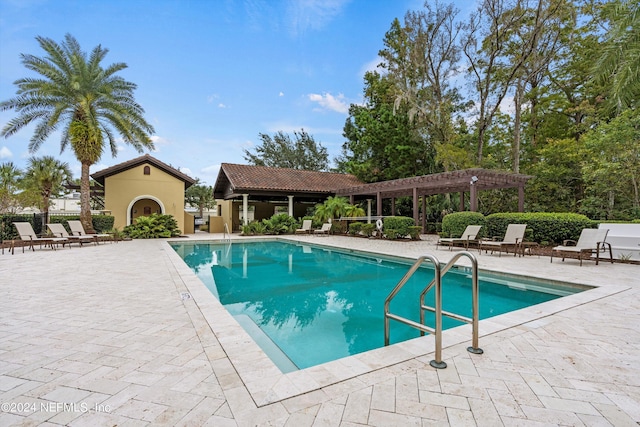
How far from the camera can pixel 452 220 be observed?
1255cm

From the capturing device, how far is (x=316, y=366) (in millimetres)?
2609

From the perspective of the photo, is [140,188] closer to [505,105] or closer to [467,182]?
[467,182]

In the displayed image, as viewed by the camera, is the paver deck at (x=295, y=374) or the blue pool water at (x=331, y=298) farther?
the blue pool water at (x=331, y=298)

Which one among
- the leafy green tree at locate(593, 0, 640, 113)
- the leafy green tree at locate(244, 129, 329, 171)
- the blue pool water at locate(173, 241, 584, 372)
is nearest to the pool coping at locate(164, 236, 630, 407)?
the blue pool water at locate(173, 241, 584, 372)

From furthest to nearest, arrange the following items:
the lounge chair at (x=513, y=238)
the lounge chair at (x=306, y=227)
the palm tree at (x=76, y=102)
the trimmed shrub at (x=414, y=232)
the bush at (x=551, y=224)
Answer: the lounge chair at (x=306, y=227) < the trimmed shrub at (x=414, y=232) < the palm tree at (x=76, y=102) < the bush at (x=551, y=224) < the lounge chair at (x=513, y=238)

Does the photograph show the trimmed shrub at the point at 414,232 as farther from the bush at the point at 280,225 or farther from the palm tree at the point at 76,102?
the palm tree at the point at 76,102

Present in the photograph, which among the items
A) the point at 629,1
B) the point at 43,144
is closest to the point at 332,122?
the point at 43,144

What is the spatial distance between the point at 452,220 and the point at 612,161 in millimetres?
7166

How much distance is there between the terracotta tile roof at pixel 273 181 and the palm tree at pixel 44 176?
429 inches

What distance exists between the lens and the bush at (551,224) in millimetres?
10398

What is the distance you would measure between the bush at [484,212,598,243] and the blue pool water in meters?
5.43

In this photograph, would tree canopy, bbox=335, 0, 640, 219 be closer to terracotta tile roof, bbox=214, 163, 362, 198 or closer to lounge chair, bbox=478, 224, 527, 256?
terracotta tile roof, bbox=214, 163, 362, 198

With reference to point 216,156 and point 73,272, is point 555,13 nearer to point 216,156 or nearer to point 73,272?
point 73,272

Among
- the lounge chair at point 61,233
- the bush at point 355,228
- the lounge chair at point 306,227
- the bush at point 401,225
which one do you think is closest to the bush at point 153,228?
the lounge chair at point 61,233
